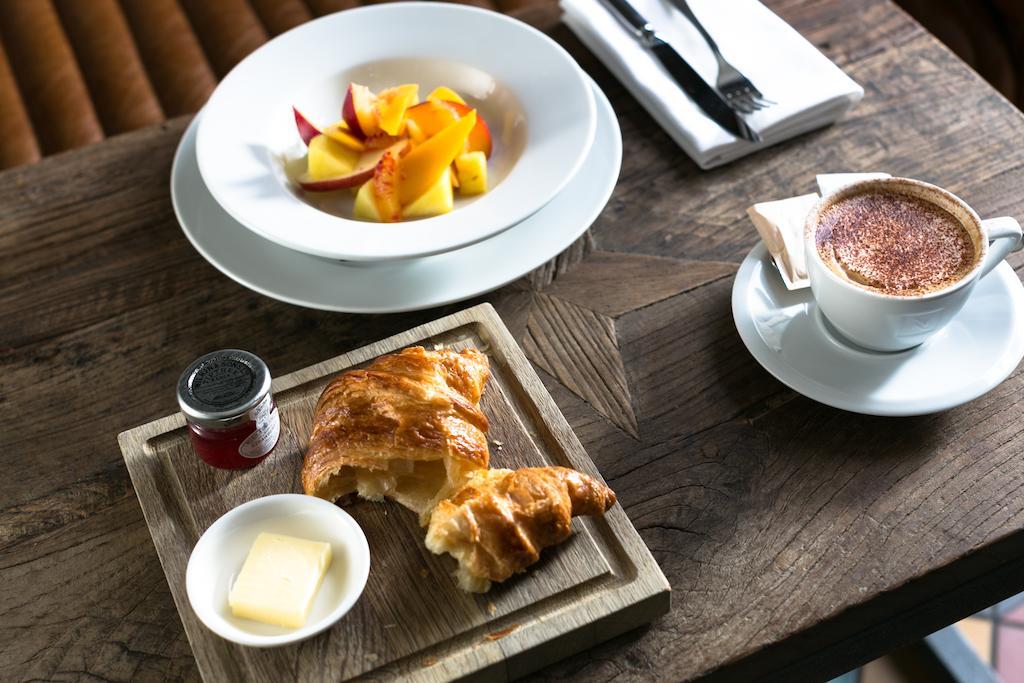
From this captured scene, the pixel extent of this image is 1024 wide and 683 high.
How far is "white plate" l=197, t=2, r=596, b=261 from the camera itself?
1.15 meters

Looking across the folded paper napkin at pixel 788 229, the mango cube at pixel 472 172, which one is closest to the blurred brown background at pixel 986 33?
the folded paper napkin at pixel 788 229

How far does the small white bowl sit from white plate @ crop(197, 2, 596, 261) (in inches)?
12.9

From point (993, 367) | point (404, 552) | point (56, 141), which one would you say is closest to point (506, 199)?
point (404, 552)

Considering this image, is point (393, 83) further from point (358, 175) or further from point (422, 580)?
point (422, 580)

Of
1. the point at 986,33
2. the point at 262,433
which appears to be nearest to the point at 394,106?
the point at 262,433

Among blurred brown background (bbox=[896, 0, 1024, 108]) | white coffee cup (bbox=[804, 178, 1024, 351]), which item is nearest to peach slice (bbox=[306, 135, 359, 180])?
white coffee cup (bbox=[804, 178, 1024, 351])

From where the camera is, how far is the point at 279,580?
83cm

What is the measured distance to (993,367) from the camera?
40.0 inches

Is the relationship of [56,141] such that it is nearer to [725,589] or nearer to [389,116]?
[389,116]

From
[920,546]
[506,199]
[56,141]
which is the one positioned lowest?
[56,141]

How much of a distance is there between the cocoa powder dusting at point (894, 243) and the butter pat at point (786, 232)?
6 cm

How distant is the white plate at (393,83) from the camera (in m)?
1.15

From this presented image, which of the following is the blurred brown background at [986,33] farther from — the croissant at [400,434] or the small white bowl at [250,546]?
the small white bowl at [250,546]

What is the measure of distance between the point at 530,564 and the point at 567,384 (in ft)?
0.86
